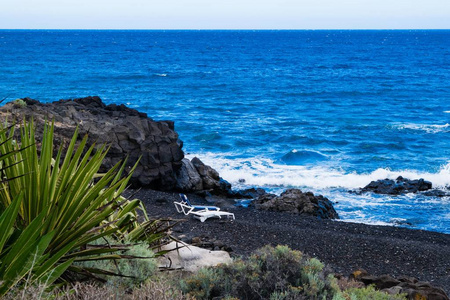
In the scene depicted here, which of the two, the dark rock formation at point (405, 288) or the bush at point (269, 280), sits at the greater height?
the bush at point (269, 280)

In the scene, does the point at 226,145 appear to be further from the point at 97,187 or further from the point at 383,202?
the point at 97,187

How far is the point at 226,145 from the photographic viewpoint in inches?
1036

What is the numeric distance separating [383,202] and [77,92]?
109ft

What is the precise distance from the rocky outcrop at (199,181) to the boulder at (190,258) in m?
9.60

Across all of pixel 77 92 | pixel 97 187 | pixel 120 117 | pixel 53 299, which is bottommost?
pixel 77 92

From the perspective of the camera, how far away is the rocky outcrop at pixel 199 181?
1636 centimetres

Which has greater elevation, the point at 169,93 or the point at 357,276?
the point at 357,276

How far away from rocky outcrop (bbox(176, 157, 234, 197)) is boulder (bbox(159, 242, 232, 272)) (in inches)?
378

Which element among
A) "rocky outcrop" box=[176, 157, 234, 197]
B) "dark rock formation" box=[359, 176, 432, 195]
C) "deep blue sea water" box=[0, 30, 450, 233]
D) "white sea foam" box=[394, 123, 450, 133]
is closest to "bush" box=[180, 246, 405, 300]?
"deep blue sea water" box=[0, 30, 450, 233]

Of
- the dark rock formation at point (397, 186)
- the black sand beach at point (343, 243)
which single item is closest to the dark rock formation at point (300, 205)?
the black sand beach at point (343, 243)

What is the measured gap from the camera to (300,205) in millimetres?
14984

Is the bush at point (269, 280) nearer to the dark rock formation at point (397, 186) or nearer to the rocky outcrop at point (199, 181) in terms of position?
the rocky outcrop at point (199, 181)

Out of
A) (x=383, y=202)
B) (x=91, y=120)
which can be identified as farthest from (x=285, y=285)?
(x=383, y=202)

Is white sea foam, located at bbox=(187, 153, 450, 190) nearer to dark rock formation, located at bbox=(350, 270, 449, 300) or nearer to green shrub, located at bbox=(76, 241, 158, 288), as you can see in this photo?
dark rock formation, located at bbox=(350, 270, 449, 300)
